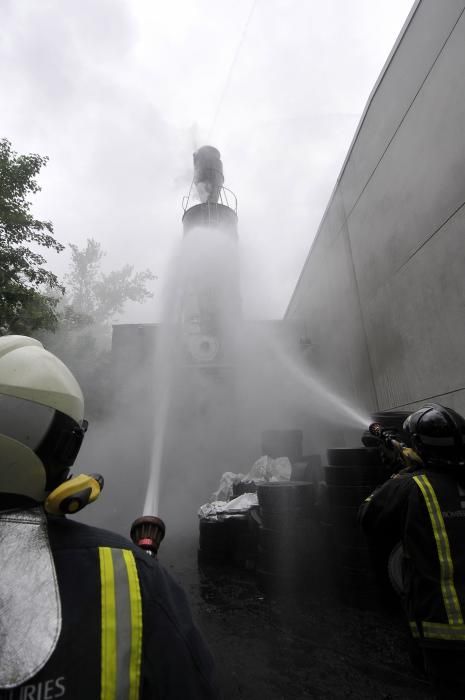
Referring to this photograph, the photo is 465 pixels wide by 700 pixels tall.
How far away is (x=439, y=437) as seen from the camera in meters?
1.89

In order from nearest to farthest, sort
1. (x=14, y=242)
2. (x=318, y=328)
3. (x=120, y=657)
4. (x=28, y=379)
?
1. (x=120, y=657)
2. (x=28, y=379)
3. (x=14, y=242)
4. (x=318, y=328)

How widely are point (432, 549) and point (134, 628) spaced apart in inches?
61.6

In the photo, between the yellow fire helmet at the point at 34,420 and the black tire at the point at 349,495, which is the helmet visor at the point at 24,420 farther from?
the black tire at the point at 349,495

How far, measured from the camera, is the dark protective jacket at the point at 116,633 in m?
0.64

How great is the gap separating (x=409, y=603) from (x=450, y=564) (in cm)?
29

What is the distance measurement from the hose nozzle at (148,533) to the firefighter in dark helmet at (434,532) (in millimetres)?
1257

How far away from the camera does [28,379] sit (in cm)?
86

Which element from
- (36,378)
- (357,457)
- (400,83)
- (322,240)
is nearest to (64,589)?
(36,378)

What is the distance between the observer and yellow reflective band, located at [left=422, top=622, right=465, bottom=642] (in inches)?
61.6

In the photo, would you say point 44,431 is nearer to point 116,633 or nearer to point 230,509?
point 116,633

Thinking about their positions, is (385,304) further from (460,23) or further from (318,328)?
(318,328)

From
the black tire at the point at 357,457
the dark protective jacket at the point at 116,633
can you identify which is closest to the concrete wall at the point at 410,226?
the black tire at the point at 357,457

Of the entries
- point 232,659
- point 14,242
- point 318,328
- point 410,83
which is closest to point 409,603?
point 232,659

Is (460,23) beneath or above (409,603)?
above
